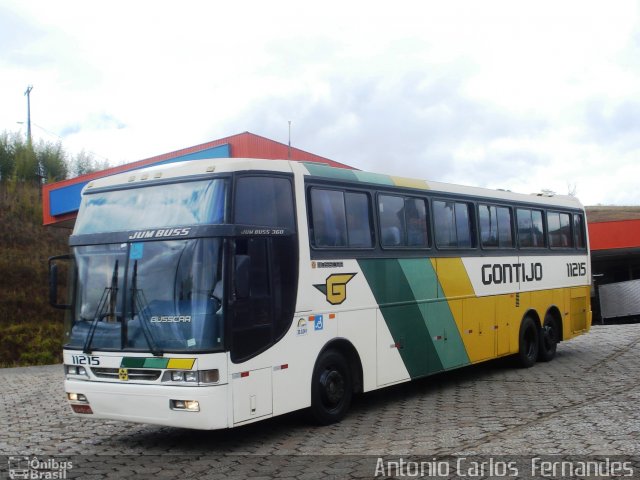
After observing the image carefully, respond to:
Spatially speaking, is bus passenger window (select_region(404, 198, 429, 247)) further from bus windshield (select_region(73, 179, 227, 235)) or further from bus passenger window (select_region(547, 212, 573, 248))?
bus passenger window (select_region(547, 212, 573, 248))

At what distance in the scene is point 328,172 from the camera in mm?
9844

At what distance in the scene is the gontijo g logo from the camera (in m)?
9.41

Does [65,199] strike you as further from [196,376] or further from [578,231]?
[196,376]

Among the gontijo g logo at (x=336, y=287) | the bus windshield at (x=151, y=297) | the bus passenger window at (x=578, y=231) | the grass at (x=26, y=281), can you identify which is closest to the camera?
the bus windshield at (x=151, y=297)

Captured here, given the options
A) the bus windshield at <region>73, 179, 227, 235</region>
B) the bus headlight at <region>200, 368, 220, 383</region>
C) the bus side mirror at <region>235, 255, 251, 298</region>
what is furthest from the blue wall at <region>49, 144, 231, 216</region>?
the bus headlight at <region>200, 368, 220, 383</region>

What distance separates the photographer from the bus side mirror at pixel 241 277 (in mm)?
7938

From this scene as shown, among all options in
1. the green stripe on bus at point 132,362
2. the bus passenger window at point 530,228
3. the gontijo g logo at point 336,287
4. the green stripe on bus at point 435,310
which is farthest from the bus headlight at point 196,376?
the bus passenger window at point 530,228

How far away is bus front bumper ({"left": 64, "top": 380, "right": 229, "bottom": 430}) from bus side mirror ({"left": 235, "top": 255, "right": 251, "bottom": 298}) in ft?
3.28

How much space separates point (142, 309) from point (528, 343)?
9238 mm

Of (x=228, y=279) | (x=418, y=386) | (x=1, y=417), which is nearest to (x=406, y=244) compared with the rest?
(x=418, y=386)

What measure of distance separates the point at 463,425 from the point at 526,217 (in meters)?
6.91

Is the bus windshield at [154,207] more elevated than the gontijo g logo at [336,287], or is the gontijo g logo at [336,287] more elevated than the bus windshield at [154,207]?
the bus windshield at [154,207]

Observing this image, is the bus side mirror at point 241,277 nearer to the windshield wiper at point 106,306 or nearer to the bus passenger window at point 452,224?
the windshield wiper at point 106,306

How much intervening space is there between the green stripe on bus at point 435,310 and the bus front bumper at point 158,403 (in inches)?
167
